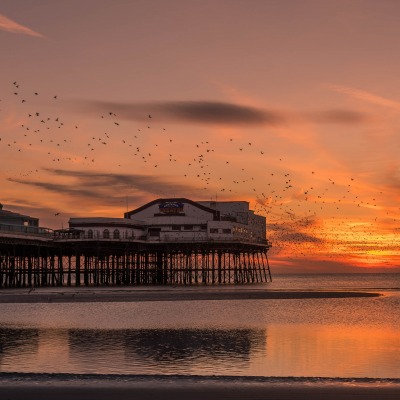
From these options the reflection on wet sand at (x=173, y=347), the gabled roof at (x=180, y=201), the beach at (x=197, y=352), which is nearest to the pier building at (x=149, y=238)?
the gabled roof at (x=180, y=201)

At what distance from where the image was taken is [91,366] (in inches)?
1129

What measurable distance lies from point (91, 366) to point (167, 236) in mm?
107076

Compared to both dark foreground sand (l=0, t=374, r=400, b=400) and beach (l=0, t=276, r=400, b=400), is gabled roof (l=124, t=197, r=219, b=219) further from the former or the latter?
dark foreground sand (l=0, t=374, r=400, b=400)

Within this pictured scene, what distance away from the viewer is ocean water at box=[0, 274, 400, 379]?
28.7 metres

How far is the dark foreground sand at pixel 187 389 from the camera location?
20688 mm

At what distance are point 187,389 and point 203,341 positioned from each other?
1626 centimetres

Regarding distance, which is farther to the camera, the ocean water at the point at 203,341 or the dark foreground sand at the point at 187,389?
the ocean water at the point at 203,341

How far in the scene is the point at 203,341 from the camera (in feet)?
125

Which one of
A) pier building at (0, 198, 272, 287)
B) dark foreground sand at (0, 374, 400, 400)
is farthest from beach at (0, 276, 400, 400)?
pier building at (0, 198, 272, 287)

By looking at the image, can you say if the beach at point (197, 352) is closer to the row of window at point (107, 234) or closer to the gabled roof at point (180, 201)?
the row of window at point (107, 234)

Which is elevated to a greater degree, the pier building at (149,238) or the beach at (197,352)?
the pier building at (149,238)

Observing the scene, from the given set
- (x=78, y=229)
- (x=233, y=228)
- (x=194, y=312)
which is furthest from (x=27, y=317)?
(x=233, y=228)

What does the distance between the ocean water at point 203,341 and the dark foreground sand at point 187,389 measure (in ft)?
12.2

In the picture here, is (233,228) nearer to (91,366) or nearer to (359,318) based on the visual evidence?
(359,318)
